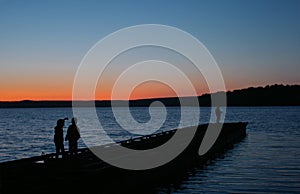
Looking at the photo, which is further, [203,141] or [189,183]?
[203,141]

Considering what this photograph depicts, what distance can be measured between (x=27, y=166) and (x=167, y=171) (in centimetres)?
836

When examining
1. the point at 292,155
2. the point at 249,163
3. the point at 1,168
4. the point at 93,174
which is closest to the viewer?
the point at 93,174

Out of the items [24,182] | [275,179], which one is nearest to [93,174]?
[24,182]

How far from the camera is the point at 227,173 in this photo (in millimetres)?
23391

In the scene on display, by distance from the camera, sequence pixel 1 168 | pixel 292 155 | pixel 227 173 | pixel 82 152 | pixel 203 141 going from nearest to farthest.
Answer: pixel 1 168 < pixel 82 152 < pixel 227 173 < pixel 292 155 < pixel 203 141

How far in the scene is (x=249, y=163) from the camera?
27.3m

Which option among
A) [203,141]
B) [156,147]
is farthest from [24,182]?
[203,141]

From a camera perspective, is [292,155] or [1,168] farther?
[292,155]

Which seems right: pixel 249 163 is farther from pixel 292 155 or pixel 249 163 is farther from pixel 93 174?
pixel 93 174

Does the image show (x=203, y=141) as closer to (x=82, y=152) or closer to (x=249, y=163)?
(x=249, y=163)

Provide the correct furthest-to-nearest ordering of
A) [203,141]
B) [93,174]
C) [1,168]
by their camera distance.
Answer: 1. [203,141]
2. [1,168]
3. [93,174]

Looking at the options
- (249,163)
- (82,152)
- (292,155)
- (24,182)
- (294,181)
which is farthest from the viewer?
(292,155)

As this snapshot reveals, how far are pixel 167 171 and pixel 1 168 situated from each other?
30.9 feet

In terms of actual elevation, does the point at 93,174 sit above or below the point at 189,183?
above
